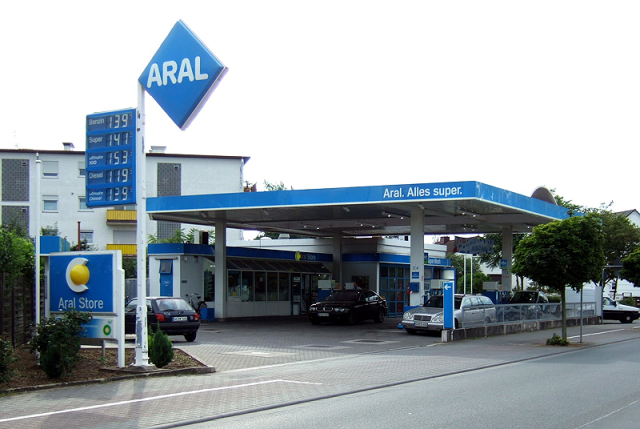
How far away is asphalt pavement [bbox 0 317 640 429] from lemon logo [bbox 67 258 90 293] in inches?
95.4

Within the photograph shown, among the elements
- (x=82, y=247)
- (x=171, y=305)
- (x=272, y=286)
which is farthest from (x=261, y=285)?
(x=171, y=305)

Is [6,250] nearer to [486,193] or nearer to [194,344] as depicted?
[194,344]

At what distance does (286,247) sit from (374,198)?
784 inches

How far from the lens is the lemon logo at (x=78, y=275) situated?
1390 centimetres

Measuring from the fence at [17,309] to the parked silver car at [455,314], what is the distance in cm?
1315

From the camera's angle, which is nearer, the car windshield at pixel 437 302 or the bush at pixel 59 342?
the bush at pixel 59 342

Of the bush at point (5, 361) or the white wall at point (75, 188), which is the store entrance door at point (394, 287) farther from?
the bush at point (5, 361)

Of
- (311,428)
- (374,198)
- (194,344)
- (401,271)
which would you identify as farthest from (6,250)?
(401,271)

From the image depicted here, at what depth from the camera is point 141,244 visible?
13.8 metres

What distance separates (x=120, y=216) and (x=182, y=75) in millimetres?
43597

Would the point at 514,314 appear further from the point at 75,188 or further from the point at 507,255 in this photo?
the point at 75,188

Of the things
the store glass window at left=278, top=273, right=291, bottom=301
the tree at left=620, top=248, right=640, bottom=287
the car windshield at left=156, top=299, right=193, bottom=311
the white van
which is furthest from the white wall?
the tree at left=620, top=248, right=640, bottom=287

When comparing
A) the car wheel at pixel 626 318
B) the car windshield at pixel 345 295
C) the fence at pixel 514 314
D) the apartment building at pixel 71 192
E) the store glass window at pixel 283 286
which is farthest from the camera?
the apartment building at pixel 71 192

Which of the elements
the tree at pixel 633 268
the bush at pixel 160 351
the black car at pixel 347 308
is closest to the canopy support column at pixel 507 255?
the tree at pixel 633 268
